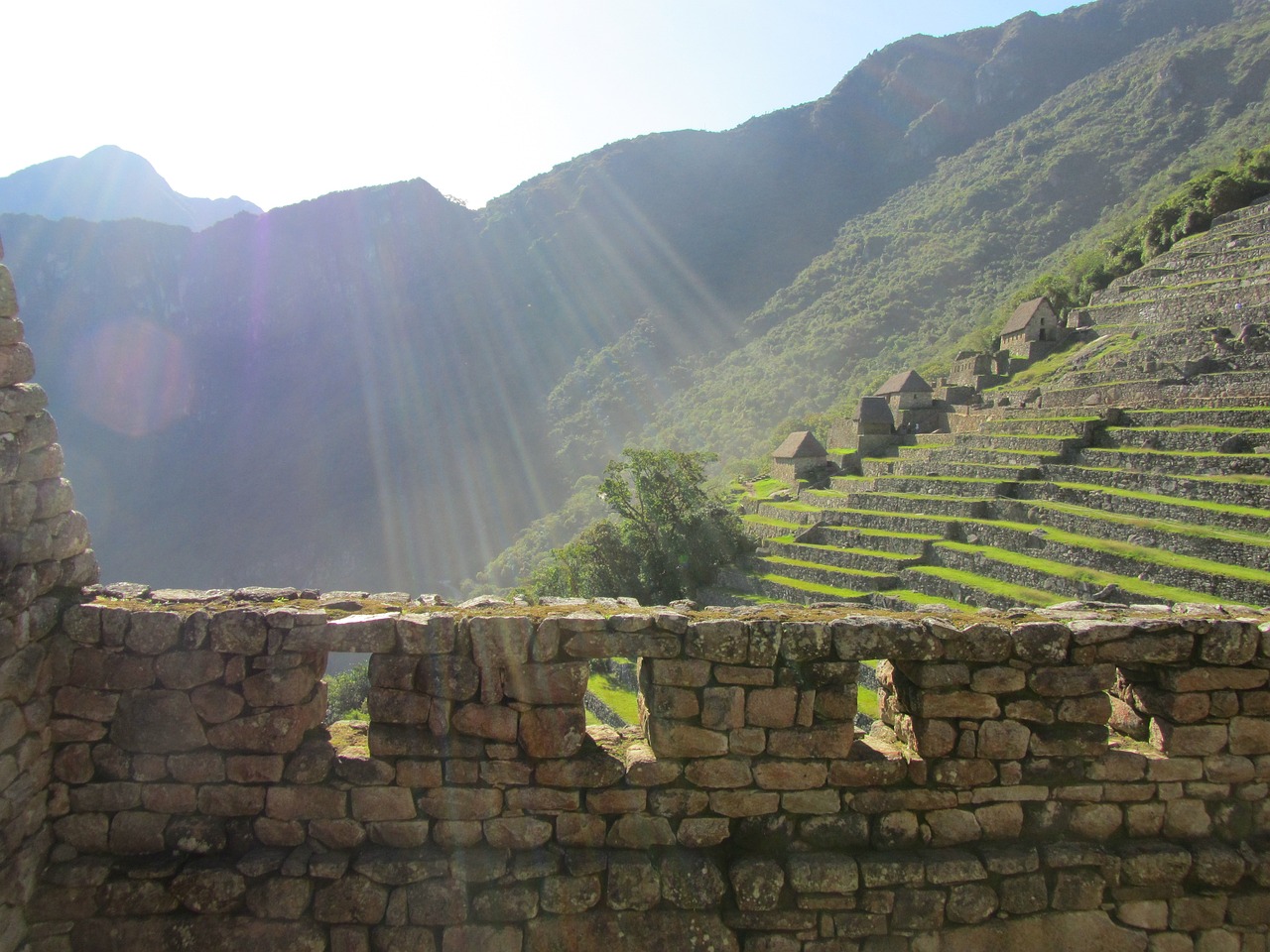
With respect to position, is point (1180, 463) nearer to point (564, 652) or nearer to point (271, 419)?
point (564, 652)

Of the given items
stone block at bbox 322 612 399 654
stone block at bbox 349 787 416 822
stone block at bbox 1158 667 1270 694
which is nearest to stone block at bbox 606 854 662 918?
stone block at bbox 349 787 416 822

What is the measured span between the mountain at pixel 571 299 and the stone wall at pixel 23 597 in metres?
86.5

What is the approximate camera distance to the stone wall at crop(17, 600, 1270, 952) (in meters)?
4.25

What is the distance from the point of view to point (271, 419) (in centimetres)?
15900

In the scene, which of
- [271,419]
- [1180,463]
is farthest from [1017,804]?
[271,419]

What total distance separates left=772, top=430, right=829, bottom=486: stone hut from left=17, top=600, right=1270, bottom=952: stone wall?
126ft

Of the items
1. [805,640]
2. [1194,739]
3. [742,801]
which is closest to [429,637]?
[742,801]

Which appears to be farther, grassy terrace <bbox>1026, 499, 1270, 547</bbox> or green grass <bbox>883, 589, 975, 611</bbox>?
green grass <bbox>883, 589, 975, 611</bbox>

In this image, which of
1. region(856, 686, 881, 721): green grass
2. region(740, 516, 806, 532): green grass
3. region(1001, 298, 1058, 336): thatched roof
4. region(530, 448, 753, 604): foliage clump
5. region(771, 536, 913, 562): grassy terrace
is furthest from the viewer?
region(1001, 298, 1058, 336): thatched roof

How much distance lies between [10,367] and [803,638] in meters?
5.27

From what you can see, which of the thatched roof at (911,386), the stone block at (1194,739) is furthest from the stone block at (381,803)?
the thatched roof at (911,386)

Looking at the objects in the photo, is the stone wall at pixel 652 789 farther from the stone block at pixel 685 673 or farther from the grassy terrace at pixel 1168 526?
the grassy terrace at pixel 1168 526

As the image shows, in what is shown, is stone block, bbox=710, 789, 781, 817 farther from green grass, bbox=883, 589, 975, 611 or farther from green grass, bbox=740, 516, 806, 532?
green grass, bbox=740, 516, 806, 532

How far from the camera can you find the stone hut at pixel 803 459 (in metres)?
42.8
